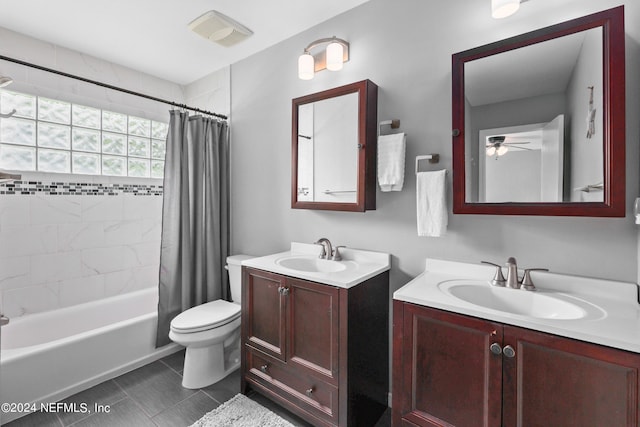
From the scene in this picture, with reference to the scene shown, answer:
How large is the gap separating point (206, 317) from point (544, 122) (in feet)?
7.31

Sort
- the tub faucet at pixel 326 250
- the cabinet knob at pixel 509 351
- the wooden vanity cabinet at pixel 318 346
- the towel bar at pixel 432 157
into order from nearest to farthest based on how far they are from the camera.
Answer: the cabinet knob at pixel 509 351 < the wooden vanity cabinet at pixel 318 346 < the towel bar at pixel 432 157 < the tub faucet at pixel 326 250

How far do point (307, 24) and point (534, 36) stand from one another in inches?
55.8

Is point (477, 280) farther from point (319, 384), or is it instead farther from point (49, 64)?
point (49, 64)

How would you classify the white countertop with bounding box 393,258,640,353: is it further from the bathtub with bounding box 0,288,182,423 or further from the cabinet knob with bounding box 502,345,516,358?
the bathtub with bounding box 0,288,182,423

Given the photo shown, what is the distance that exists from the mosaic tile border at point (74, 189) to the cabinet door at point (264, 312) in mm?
1649

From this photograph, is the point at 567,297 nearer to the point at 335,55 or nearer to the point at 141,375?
the point at 335,55

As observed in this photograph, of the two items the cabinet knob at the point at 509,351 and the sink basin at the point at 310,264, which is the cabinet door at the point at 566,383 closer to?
the cabinet knob at the point at 509,351

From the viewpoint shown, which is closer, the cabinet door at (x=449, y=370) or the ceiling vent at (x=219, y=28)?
the cabinet door at (x=449, y=370)

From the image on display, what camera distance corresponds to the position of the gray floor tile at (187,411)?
168 centimetres

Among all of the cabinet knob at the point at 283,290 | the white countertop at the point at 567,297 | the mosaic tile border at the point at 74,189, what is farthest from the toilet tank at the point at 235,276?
the white countertop at the point at 567,297

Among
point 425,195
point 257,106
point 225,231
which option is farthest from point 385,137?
point 225,231

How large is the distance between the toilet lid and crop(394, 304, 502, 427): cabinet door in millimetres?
1291

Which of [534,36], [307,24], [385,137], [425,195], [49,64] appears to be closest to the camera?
[534,36]

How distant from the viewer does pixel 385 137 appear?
174 cm
